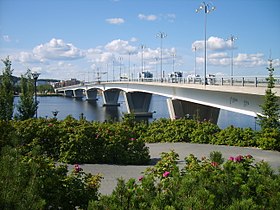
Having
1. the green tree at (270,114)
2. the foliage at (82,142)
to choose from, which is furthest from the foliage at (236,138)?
the foliage at (82,142)

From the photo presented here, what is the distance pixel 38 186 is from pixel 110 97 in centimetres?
9279

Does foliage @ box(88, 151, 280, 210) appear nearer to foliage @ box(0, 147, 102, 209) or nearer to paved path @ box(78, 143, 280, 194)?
foliage @ box(0, 147, 102, 209)

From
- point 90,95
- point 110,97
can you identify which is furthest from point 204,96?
point 90,95

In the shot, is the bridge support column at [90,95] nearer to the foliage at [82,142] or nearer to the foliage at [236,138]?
the foliage at [236,138]

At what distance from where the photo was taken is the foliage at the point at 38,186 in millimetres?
3490

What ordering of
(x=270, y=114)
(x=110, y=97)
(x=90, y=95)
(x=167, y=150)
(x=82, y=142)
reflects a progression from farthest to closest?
1. (x=90, y=95)
2. (x=110, y=97)
3. (x=270, y=114)
4. (x=167, y=150)
5. (x=82, y=142)

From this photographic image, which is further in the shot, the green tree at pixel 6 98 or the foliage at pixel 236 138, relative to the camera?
the green tree at pixel 6 98

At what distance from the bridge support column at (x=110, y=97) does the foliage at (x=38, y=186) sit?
291 feet

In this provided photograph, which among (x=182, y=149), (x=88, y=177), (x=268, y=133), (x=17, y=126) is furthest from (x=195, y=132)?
(x=88, y=177)

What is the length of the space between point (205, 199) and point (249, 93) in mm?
20570

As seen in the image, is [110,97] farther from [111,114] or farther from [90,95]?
[111,114]

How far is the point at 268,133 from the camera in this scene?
1509cm

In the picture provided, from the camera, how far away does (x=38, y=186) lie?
14.4 feet

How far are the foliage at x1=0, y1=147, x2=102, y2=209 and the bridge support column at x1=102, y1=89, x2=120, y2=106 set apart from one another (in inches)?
3492
